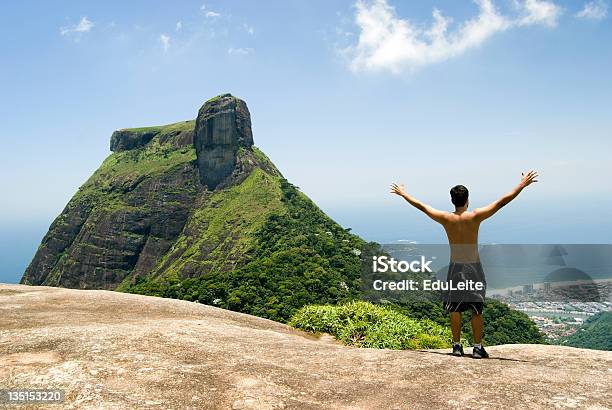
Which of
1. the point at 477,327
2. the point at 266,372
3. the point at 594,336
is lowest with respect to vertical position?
the point at 594,336

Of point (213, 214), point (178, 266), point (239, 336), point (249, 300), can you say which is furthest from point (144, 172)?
point (239, 336)

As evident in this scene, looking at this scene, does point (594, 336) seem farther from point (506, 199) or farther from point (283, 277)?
point (506, 199)

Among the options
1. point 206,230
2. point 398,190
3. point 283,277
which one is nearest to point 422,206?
point 398,190

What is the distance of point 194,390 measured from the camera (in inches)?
239

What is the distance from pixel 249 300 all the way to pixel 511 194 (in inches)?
2553

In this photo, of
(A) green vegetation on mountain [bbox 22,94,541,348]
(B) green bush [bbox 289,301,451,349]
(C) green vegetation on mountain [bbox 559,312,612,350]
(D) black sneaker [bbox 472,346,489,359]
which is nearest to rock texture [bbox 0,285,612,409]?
(D) black sneaker [bbox 472,346,489,359]

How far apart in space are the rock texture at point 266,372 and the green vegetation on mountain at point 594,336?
272 feet

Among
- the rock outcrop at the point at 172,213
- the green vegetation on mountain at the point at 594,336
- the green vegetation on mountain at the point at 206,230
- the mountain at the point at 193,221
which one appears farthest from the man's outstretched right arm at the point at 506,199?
the rock outcrop at the point at 172,213

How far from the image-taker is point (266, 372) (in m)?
6.84

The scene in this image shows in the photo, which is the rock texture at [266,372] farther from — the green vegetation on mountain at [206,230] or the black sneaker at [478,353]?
the green vegetation on mountain at [206,230]

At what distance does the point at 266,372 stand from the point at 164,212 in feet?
585

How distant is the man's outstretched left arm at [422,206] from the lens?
A: 8.19 meters

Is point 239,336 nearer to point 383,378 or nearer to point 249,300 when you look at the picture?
point 383,378

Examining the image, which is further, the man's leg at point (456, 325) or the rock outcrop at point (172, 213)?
the rock outcrop at point (172, 213)
